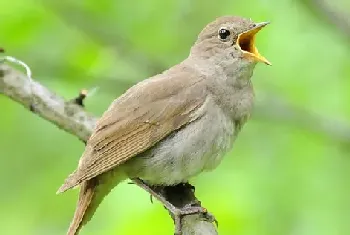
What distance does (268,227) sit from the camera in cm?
731

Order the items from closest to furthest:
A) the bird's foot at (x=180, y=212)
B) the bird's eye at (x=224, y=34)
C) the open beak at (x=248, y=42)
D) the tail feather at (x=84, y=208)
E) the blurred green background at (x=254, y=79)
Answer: the bird's foot at (x=180, y=212) < the tail feather at (x=84, y=208) < the open beak at (x=248, y=42) < the bird's eye at (x=224, y=34) < the blurred green background at (x=254, y=79)

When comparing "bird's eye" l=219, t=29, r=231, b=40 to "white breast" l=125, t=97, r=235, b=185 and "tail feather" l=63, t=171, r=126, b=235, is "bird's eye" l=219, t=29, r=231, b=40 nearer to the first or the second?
"white breast" l=125, t=97, r=235, b=185

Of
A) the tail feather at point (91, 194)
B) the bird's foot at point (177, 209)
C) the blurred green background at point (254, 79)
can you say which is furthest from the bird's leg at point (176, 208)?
the blurred green background at point (254, 79)

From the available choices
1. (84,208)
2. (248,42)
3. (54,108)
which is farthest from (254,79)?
(84,208)

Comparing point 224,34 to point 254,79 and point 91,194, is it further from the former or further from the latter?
point 254,79

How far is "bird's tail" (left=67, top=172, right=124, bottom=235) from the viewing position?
5820 mm

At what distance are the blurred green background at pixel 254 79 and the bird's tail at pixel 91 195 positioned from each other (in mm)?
907

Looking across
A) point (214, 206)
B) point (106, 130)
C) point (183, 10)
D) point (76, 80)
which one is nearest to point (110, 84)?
point (76, 80)

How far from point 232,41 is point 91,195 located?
4.10 ft

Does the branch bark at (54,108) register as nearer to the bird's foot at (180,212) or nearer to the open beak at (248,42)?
the bird's foot at (180,212)

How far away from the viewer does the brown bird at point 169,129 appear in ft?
19.3

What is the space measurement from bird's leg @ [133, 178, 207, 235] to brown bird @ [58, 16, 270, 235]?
35mm

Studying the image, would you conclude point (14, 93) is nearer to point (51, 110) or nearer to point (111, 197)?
point (51, 110)

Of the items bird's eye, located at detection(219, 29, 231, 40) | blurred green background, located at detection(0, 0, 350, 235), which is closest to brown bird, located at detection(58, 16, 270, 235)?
bird's eye, located at detection(219, 29, 231, 40)
